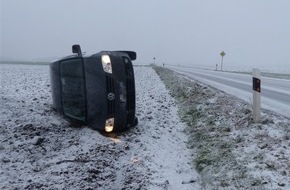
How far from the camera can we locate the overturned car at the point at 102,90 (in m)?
6.69

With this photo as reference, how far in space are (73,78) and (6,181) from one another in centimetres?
319

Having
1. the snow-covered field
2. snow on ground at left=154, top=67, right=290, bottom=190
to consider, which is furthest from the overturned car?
snow on ground at left=154, top=67, right=290, bottom=190

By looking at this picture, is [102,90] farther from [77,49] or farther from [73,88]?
[77,49]

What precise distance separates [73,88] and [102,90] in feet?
3.11

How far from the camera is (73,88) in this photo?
7.25m

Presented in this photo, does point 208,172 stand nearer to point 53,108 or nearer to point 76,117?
point 76,117

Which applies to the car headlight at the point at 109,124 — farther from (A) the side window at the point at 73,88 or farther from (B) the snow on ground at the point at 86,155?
(A) the side window at the point at 73,88

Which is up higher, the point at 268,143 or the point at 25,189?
the point at 268,143

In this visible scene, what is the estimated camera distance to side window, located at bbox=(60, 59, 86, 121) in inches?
276

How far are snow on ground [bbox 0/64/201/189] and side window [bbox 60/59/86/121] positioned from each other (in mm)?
369

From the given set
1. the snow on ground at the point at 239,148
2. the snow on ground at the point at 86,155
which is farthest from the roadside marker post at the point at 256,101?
the snow on ground at the point at 86,155

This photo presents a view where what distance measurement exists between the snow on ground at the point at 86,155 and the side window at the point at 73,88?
0.37 m

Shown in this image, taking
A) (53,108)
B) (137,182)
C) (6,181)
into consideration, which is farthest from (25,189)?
(53,108)

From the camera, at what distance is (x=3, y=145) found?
5.82 meters
